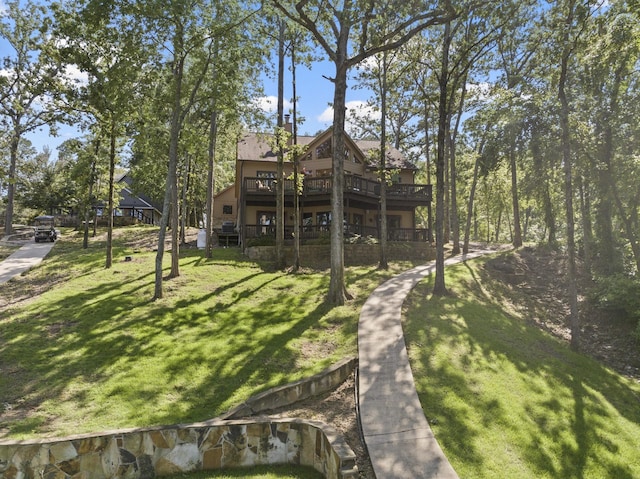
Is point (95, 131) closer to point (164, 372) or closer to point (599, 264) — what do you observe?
point (164, 372)

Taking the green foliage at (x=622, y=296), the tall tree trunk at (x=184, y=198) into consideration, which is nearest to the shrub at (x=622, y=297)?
the green foliage at (x=622, y=296)

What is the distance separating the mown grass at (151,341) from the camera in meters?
7.90

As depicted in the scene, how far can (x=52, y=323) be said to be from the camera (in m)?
12.2

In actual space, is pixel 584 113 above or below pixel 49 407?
above

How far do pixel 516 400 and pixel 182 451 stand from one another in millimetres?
6787

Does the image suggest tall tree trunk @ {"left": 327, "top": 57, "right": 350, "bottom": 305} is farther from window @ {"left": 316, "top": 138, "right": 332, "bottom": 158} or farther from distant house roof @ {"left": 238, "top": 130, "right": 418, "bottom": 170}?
window @ {"left": 316, "top": 138, "right": 332, "bottom": 158}

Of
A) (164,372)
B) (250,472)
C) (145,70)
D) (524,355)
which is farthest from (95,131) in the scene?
(524,355)

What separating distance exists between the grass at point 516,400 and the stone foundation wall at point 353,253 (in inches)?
355

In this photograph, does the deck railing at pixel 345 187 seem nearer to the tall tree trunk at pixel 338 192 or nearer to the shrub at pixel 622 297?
the tall tree trunk at pixel 338 192

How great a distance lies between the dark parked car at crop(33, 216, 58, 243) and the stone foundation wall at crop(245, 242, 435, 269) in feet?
54.1

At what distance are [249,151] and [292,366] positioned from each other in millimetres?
22773

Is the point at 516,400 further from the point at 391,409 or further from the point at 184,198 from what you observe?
the point at 184,198

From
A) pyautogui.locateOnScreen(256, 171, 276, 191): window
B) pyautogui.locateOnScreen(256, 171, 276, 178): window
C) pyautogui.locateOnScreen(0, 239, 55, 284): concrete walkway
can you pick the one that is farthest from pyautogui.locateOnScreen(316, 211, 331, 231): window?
pyautogui.locateOnScreen(0, 239, 55, 284): concrete walkway

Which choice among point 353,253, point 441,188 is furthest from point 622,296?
point 353,253
